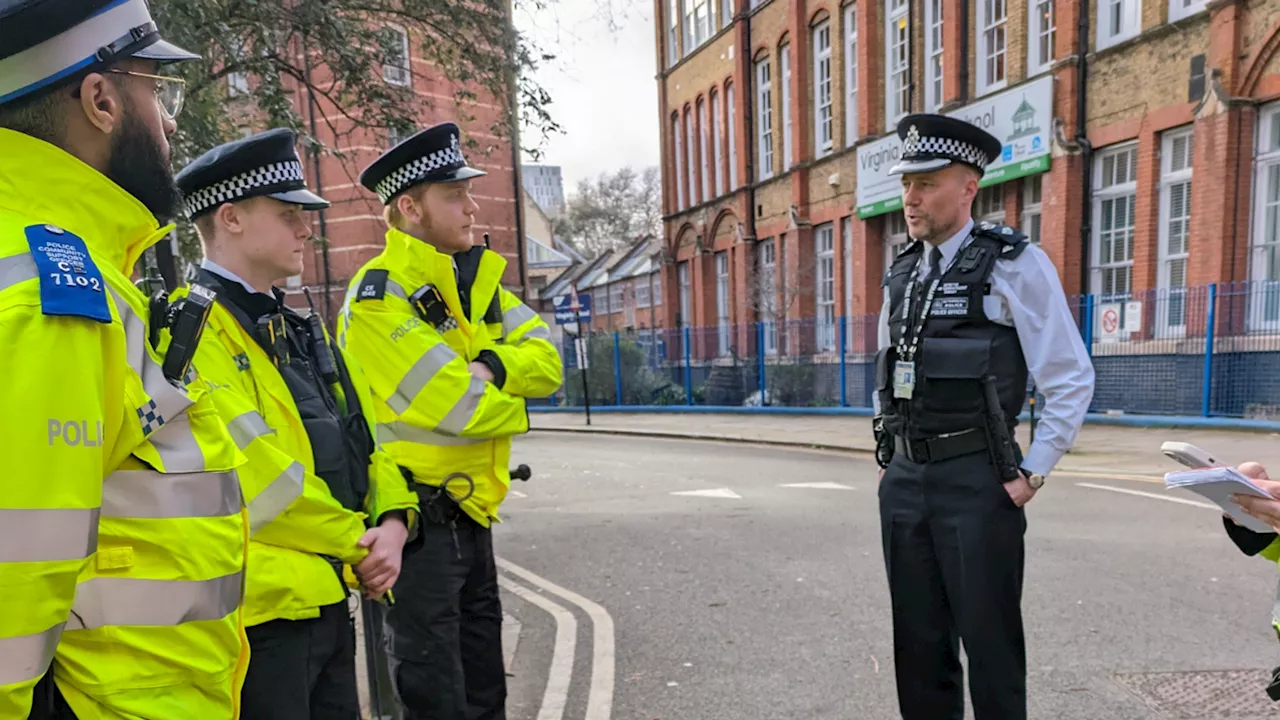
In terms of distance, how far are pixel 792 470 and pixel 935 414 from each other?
7779 millimetres

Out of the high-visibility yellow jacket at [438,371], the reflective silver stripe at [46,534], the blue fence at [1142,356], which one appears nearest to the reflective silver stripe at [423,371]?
the high-visibility yellow jacket at [438,371]

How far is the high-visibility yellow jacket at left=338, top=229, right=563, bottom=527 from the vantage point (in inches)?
103

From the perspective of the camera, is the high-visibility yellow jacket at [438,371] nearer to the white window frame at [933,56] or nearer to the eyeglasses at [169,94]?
the eyeglasses at [169,94]

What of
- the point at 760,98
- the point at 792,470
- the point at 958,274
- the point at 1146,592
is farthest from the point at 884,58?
the point at 958,274

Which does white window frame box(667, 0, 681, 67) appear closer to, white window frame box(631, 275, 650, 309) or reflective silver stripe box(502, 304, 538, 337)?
white window frame box(631, 275, 650, 309)

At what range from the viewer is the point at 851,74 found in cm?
1928

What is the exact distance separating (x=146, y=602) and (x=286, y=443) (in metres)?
0.75

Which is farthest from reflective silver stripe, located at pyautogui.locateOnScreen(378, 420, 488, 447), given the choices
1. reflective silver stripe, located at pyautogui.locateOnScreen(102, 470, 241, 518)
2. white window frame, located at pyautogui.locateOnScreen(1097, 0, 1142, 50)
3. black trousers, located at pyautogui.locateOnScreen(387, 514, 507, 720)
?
white window frame, located at pyautogui.locateOnScreen(1097, 0, 1142, 50)

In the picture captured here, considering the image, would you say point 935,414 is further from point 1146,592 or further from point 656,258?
point 656,258

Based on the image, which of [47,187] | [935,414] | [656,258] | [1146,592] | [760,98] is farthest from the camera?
[656,258]

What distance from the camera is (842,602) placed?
4805mm

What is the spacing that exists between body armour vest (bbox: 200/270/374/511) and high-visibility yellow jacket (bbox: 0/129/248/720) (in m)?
0.54

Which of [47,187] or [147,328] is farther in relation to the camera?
[147,328]

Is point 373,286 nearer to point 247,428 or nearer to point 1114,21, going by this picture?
point 247,428
